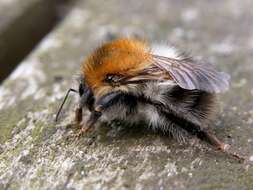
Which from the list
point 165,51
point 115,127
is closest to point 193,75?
point 165,51

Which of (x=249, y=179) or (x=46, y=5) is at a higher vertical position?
(x=46, y=5)

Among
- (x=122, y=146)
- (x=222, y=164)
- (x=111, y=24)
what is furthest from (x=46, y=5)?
(x=222, y=164)

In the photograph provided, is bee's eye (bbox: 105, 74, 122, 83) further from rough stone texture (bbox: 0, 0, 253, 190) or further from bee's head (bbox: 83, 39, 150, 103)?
rough stone texture (bbox: 0, 0, 253, 190)

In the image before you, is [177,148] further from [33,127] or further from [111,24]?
[111,24]

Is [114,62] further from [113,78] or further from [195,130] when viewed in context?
[195,130]

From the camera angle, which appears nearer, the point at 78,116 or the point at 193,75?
the point at 193,75

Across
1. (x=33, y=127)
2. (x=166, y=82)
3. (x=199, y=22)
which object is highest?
(x=199, y=22)
